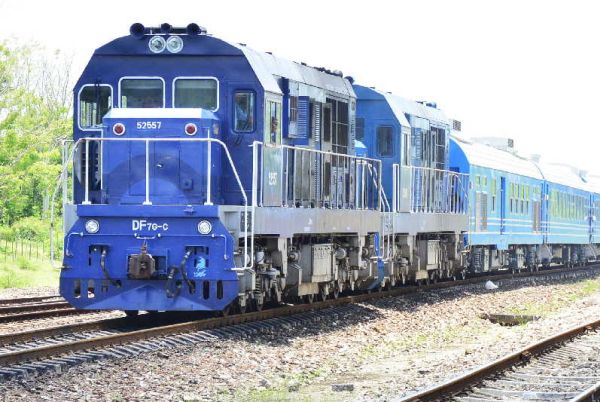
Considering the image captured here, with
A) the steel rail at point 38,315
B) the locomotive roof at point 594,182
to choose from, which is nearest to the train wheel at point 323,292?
the steel rail at point 38,315

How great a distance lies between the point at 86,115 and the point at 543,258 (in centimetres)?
2565

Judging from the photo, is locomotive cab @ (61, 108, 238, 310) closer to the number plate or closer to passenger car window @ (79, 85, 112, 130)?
the number plate

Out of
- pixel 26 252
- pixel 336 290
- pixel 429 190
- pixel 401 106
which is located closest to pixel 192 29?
pixel 336 290

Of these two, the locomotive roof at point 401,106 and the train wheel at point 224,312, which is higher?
the locomotive roof at point 401,106

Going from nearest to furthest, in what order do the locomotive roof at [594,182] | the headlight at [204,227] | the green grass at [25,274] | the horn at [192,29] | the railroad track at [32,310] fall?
the headlight at [204,227] → the horn at [192,29] → the railroad track at [32,310] → the green grass at [25,274] → the locomotive roof at [594,182]

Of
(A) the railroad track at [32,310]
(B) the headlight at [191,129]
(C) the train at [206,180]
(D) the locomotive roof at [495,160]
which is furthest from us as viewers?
(D) the locomotive roof at [495,160]

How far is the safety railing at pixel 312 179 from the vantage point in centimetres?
1494

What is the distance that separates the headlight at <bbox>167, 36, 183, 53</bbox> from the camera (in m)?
14.8

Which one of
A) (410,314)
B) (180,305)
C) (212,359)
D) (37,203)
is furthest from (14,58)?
(212,359)

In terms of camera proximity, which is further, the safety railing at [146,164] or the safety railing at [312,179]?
the safety railing at [312,179]

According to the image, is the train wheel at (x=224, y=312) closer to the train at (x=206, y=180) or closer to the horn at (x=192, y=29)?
the train at (x=206, y=180)

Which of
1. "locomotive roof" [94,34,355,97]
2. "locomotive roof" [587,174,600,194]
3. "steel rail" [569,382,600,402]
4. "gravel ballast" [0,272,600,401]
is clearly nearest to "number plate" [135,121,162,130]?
"locomotive roof" [94,34,355,97]

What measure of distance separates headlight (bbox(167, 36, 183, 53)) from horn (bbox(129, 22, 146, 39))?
389mm

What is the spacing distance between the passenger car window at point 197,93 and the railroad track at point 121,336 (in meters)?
Answer: 2.88
